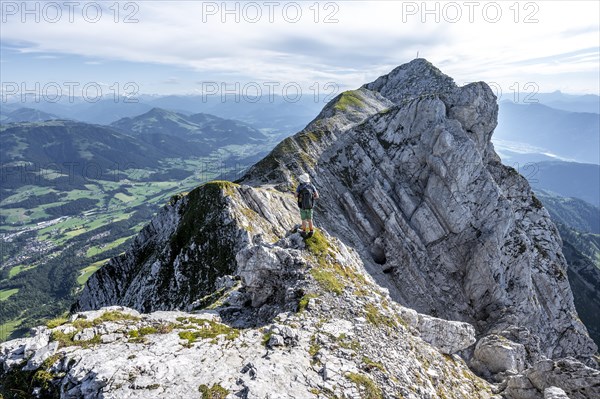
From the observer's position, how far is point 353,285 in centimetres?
2384

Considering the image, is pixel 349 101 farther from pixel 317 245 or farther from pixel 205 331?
pixel 205 331

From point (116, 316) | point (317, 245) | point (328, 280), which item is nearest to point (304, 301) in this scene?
point (328, 280)

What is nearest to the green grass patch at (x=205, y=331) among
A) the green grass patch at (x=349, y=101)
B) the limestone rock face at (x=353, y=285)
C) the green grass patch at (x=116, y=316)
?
the limestone rock face at (x=353, y=285)

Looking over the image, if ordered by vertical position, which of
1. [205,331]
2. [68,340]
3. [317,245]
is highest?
[317,245]

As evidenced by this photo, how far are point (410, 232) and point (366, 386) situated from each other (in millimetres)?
57470

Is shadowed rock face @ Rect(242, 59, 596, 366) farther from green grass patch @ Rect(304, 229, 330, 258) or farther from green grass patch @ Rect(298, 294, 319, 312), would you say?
green grass patch @ Rect(298, 294, 319, 312)

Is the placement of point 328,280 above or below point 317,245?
below

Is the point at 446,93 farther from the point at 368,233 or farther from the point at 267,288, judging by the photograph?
the point at 267,288

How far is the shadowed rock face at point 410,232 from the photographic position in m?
41.2

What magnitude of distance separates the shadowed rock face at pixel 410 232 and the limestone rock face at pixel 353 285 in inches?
11.1

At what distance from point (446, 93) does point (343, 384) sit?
8498cm

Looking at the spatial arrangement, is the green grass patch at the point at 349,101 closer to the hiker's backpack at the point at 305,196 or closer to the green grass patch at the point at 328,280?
the hiker's backpack at the point at 305,196

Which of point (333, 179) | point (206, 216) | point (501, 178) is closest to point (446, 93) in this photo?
point (501, 178)

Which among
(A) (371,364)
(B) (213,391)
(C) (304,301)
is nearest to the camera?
(B) (213,391)
